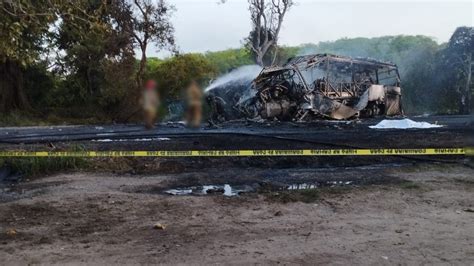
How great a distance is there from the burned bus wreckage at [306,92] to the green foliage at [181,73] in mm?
12678

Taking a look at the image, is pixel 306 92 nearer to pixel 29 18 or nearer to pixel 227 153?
pixel 227 153

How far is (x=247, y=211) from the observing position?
20.5 feet

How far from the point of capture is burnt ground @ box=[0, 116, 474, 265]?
4.71 meters

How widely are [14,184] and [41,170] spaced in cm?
71

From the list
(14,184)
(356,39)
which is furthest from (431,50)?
(14,184)

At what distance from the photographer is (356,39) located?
2394 centimetres

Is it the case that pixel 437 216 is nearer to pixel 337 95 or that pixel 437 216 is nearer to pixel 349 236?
pixel 349 236

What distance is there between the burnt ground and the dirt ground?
1 centimetres

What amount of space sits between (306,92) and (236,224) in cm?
1257

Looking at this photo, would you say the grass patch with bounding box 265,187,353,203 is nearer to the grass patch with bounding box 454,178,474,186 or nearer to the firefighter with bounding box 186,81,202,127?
the grass patch with bounding box 454,178,474,186

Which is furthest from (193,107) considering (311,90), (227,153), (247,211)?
(311,90)

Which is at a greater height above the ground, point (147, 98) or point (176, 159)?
point (147, 98)

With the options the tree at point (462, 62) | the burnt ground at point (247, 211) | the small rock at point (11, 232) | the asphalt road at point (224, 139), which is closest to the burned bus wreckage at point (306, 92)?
the asphalt road at point (224, 139)

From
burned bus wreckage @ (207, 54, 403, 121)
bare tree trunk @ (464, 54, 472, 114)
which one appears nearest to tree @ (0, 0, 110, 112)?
burned bus wreckage @ (207, 54, 403, 121)
